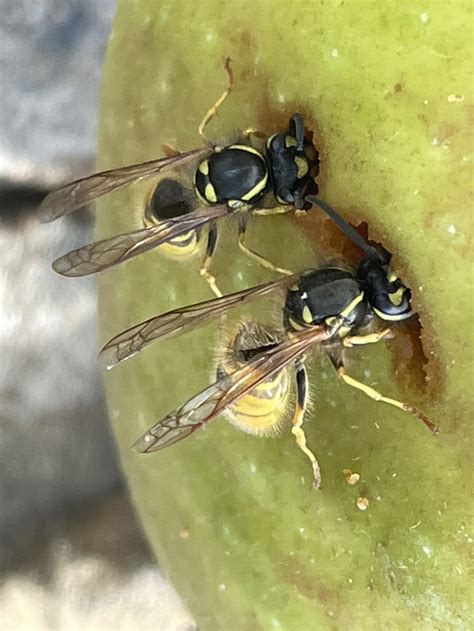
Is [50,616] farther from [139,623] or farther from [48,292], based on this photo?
[48,292]

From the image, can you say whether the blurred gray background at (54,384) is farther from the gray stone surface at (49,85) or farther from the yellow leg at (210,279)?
the yellow leg at (210,279)

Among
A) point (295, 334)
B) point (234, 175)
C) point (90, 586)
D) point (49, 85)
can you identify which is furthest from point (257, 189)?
point (90, 586)

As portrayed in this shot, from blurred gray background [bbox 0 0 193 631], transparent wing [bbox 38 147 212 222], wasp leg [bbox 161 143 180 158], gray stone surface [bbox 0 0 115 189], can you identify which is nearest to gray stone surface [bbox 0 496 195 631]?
blurred gray background [bbox 0 0 193 631]

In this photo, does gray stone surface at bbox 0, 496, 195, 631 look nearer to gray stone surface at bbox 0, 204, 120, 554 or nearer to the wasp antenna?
gray stone surface at bbox 0, 204, 120, 554

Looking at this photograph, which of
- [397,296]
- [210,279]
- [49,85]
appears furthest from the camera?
[49,85]

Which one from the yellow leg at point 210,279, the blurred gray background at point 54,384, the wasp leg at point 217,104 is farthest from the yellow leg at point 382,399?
the blurred gray background at point 54,384

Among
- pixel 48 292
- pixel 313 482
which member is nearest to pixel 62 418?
pixel 48 292

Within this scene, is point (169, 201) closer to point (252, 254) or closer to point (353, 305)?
point (252, 254)
